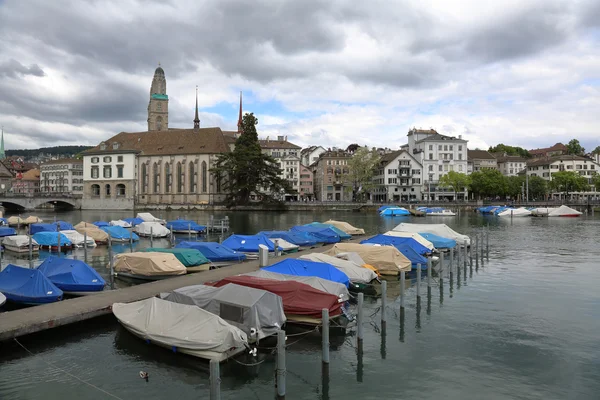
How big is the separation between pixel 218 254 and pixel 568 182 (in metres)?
131

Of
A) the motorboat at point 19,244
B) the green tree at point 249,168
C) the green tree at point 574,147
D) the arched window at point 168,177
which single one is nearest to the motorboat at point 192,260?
the motorboat at point 19,244

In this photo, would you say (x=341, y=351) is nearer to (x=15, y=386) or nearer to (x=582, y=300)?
(x=15, y=386)

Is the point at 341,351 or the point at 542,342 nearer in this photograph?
the point at 341,351

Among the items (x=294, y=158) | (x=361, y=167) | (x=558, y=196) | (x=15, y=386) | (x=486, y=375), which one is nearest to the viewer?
(x=15, y=386)

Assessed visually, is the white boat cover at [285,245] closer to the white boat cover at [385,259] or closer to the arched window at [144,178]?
the white boat cover at [385,259]

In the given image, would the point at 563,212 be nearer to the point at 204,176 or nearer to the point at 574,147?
the point at 574,147

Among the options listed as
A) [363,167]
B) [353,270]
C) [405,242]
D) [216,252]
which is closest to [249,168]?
[363,167]

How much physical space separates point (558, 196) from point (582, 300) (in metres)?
142

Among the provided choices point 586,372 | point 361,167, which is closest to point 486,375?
point 586,372

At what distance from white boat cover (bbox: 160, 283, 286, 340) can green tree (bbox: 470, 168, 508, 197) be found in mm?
120457

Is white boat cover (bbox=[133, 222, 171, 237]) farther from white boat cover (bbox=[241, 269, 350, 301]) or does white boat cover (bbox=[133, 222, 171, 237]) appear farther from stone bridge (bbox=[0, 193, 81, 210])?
stone bridge (bbox=[0, 193, 81, 210])

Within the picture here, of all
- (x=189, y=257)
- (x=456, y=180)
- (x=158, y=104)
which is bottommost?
(x=189, y=257)

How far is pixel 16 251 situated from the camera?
40719 mm

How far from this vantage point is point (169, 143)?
5354 inches
